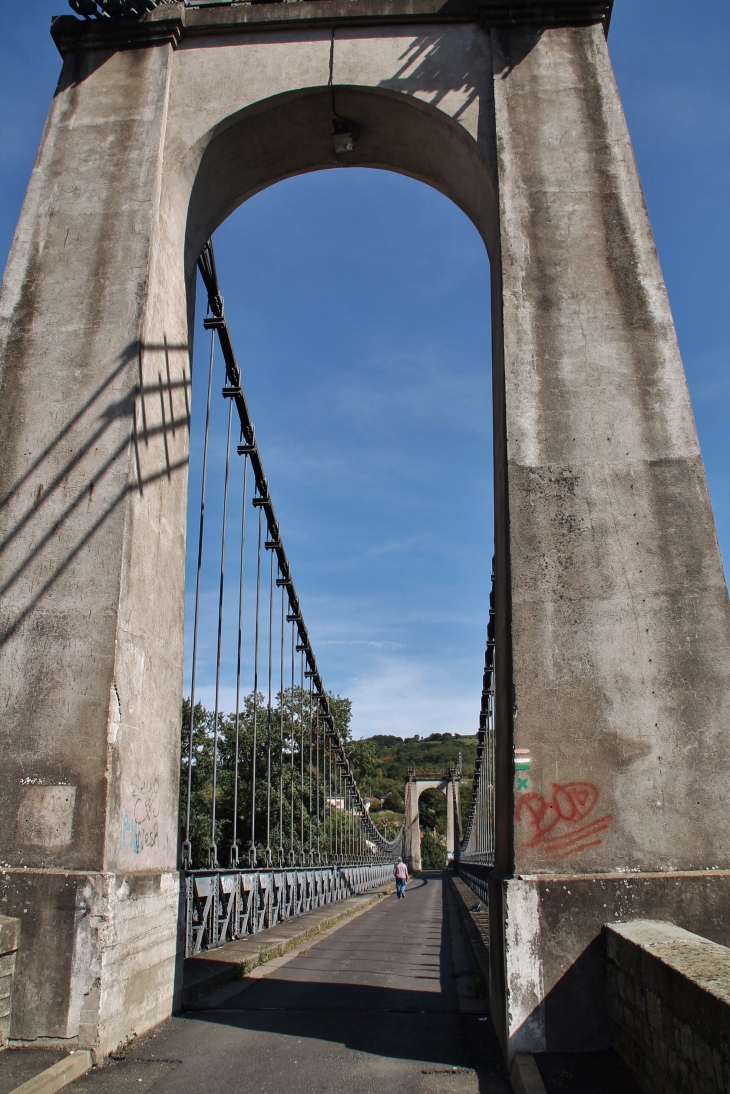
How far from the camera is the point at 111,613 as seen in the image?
3.74 m

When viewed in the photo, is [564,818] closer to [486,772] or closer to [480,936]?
[480,936]

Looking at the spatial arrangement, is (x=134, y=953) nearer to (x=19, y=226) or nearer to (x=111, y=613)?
(x=111, y=613)

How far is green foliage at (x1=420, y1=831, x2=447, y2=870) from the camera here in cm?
6650

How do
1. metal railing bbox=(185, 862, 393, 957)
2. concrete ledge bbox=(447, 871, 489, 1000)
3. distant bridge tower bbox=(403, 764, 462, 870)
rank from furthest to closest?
distant bridge tower bbox=(403, 764, 462, 870), metal railing bbox=(185, 862, 393, 957), concrete ledge bbox=(447, 871, 489, 1000)

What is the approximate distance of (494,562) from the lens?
4301mm

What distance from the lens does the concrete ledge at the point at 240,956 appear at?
15.1ft

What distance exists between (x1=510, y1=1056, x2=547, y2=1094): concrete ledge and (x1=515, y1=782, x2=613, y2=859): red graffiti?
760mm

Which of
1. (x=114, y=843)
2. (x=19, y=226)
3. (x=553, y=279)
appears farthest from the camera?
(x=19, y=226)

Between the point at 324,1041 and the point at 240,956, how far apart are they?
2308mm

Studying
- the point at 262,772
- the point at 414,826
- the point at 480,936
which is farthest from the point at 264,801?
the point at 414,826

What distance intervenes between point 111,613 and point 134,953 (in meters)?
1.55

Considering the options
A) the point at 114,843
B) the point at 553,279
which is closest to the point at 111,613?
the point at 114,843

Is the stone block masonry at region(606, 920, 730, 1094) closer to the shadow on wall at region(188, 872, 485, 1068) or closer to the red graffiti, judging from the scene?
the red graffiti

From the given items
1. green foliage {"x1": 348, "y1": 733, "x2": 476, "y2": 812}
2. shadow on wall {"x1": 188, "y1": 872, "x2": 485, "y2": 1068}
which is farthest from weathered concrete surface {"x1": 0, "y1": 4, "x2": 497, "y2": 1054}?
green foliage {"x1": 348, "y1": 733, "x2": 476, "y2": 812}
